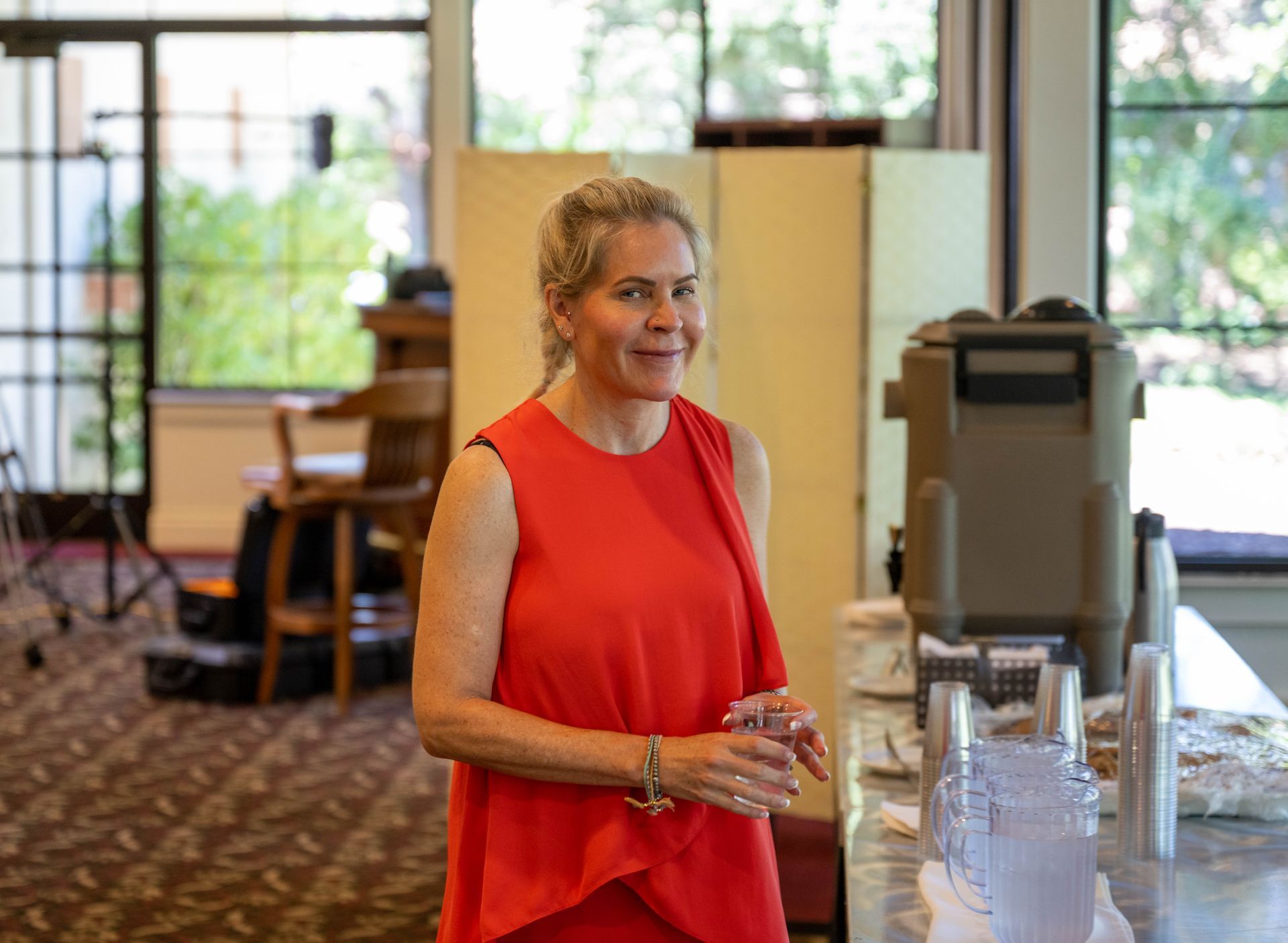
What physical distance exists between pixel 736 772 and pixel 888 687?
1052 mm

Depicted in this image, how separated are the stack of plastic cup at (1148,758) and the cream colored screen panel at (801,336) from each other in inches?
100

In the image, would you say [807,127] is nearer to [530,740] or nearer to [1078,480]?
[1078,480]

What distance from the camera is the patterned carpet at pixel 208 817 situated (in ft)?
11.0

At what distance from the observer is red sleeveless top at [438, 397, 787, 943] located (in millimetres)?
1514

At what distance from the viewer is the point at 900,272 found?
418 centimetres

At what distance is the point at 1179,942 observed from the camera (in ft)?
4.61

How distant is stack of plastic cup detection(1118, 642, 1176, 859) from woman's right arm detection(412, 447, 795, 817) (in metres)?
0.50

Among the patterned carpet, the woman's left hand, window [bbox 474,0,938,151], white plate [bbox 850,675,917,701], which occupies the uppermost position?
window [bbox 474,0,938,151]

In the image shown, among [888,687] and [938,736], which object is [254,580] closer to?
[888,687]

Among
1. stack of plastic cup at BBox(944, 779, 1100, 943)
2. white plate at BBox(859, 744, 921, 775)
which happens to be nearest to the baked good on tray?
white plate at BBox(859, 744, 921, 775)

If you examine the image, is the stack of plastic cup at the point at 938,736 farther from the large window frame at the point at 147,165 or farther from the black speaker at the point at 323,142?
the large window frame at the point at 147,165

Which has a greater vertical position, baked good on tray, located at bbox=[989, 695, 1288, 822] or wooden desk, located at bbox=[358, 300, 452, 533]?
wooden desk, located at bbox=[358, 300, 452, 533]

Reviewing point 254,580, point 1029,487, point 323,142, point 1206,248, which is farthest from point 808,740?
point 323,142

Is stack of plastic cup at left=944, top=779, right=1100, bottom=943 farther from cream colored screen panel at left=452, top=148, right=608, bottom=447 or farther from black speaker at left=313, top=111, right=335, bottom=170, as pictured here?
black speaker at left=313, top=111, right=335, bottom=170
